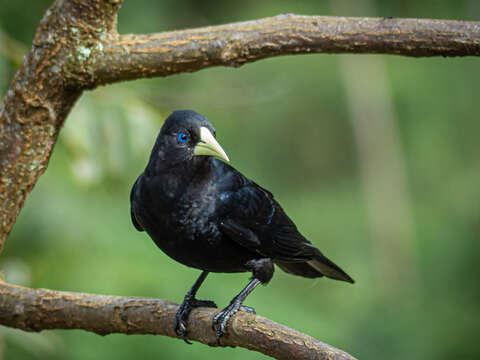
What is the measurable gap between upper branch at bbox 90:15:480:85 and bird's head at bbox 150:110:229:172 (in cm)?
21

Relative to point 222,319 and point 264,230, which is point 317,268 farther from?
point 222,319

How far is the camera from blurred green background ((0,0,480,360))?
4.87m

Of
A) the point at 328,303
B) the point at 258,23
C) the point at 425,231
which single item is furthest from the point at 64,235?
the point at 425,231

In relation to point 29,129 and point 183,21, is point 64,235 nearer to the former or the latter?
point 29,129

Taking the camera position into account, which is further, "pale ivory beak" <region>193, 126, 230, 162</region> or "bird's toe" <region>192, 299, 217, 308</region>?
"bird's toe" <region>192, 299, 217, 308</region>

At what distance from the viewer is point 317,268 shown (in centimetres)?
306

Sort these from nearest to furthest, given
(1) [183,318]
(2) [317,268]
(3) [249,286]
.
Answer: (1) [183,318]
(3) [249,286]
(2) [317,268]

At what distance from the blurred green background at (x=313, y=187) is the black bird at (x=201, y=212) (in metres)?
0.64

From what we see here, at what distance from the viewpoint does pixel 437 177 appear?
10.2m

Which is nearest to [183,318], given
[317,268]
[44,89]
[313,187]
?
[317,268]

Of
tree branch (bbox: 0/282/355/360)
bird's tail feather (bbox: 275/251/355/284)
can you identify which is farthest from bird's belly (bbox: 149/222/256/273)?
bird's tail feather (bbox: 275/251/355/284)

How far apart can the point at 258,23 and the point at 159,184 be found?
30.3 inches

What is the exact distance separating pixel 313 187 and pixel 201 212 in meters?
8.41

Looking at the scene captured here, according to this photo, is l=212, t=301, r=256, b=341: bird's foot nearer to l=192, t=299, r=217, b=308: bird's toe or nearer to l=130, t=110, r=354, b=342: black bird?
l=130, t=110, r=354, b=342: black bird
